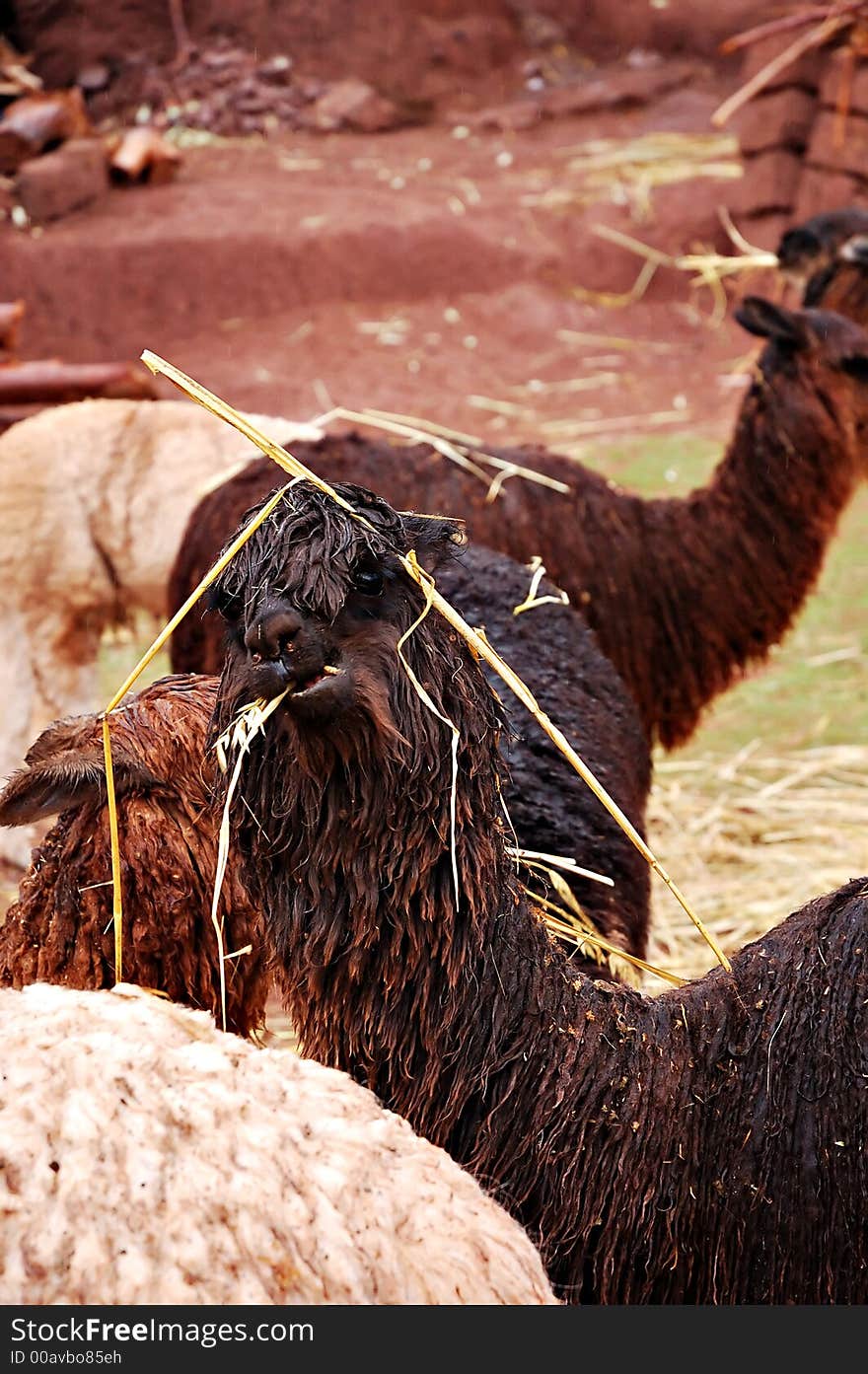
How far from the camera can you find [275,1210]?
170 centimetres

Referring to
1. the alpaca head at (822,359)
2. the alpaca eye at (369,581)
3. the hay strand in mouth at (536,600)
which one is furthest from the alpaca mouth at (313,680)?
the alpaca head at (822,359)

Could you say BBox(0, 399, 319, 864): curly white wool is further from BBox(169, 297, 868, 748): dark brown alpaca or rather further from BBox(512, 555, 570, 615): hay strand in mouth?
BBox(512, 555, 570, 615): hay strand in mouth

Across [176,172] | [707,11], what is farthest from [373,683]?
[707,11]

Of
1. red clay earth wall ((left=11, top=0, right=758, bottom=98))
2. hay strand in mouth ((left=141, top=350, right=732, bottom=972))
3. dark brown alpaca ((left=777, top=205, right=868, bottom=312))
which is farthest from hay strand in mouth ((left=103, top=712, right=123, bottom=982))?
red clay earth wall ((left=11, top=0, right=758, bottom=98))

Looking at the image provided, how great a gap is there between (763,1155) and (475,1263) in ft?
1.85

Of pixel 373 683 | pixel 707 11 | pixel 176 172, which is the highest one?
pixel 373 683

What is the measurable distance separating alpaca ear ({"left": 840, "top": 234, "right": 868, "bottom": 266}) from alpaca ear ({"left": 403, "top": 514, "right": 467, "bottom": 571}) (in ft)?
16.0

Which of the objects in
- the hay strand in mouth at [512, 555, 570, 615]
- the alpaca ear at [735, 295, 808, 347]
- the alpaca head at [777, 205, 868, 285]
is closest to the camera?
the hay strand in mouth at [512, 555, 570, 615]

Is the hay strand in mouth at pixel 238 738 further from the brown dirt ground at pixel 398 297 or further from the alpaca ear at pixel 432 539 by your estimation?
the brown dirt ground at pixel 398 297

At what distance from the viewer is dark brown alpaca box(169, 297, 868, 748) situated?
454 cm

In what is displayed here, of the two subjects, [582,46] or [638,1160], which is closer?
[638,1160]

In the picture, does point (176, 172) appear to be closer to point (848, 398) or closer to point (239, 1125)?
point (848, 398)

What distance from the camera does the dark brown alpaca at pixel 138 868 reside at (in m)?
2.70

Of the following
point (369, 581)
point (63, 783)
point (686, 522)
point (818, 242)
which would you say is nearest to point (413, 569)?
point (369, 581)
